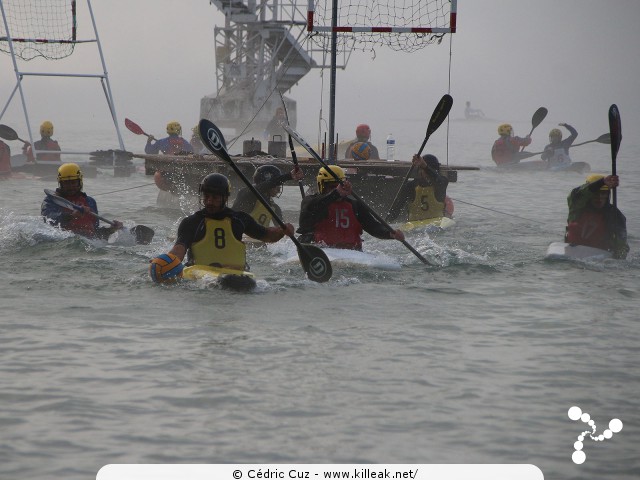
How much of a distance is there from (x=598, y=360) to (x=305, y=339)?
2243mm

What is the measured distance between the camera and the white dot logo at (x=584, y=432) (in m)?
5.75

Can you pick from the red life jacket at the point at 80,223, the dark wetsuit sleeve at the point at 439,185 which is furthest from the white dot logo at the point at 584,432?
the dark wetsuit sleeve at the point at 439,185

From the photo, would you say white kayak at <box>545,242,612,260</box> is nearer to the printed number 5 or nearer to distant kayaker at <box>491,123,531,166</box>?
the printed number 5

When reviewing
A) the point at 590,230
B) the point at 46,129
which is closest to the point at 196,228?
the point at 590,230

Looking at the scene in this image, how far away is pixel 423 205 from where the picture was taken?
15.4 meters

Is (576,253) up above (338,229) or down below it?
below

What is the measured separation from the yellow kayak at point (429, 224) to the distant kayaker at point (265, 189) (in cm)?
240

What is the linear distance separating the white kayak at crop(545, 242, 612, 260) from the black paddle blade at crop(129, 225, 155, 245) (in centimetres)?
494

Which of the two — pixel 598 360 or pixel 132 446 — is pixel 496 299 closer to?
pixel 598 360

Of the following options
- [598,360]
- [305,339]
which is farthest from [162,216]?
[598,360]

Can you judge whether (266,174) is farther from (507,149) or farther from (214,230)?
(507,149)

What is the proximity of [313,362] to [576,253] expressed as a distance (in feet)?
18.6

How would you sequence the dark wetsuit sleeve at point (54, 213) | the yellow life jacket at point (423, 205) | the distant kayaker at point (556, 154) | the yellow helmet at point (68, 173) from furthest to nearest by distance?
1. the distant kayaker at point (556, 154)
2. the yellow life jacket at point (423, 205)
3. the dark wetsuit sleeve at point (54, 213)
4. the yellow helmet at point (68, 173)

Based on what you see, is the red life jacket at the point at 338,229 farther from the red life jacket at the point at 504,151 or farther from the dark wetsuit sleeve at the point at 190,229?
the red life jacket at the point at 504,151
